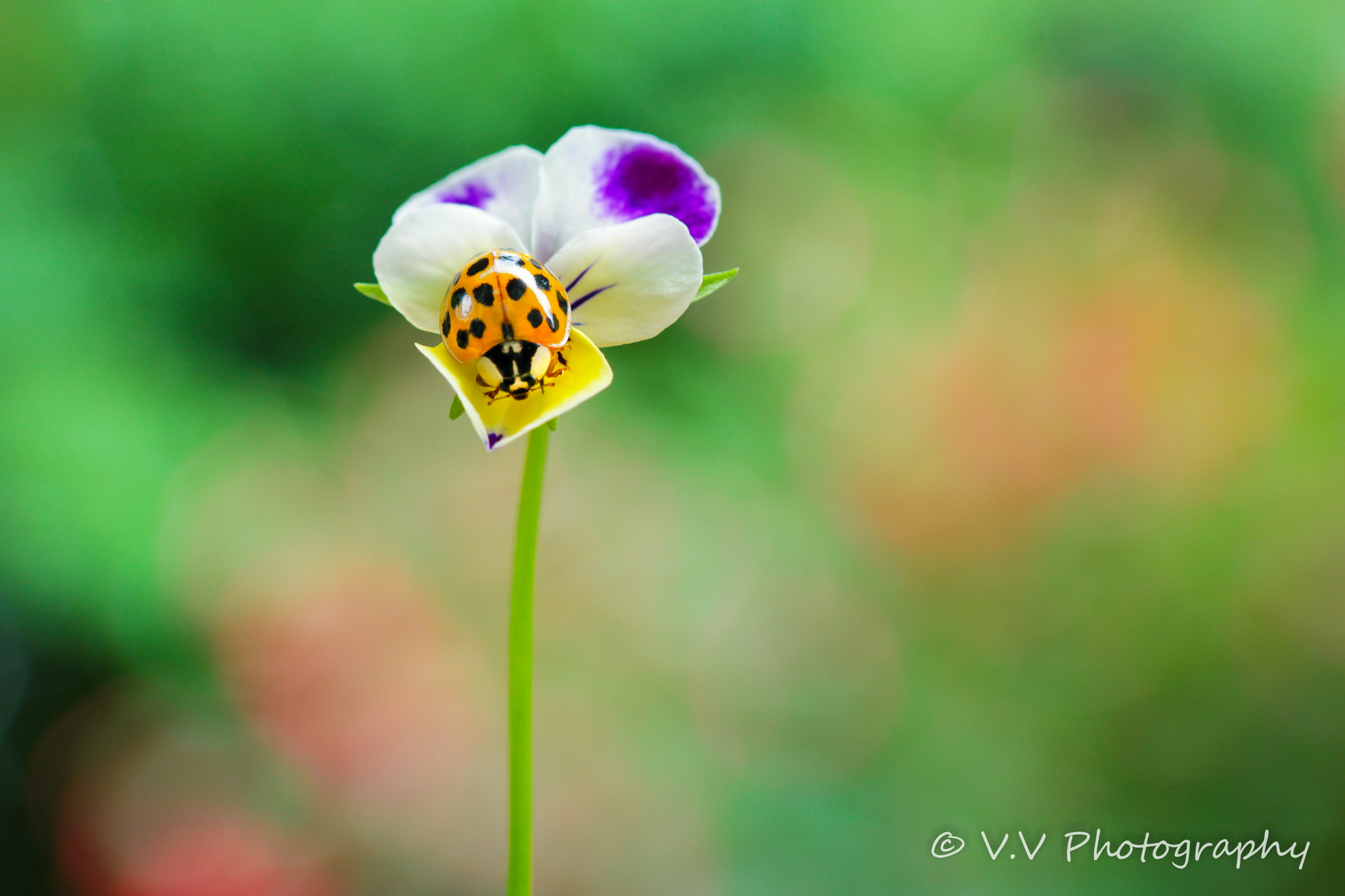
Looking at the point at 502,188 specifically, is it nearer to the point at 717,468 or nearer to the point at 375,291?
the point at 375,291

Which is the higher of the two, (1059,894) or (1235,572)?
(1235,572)

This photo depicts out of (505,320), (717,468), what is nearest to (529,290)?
(505,320)

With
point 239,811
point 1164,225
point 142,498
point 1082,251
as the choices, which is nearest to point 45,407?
point 142,498

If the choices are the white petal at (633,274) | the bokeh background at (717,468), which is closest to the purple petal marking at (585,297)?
the white petal at (633,274)

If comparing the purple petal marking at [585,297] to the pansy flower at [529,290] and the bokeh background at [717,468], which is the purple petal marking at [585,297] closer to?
the pansy flower at [529,290]

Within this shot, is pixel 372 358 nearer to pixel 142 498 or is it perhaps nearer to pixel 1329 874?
pixel 142 498

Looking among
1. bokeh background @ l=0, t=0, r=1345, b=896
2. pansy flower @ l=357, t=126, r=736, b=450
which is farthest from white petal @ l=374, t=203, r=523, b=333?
bokeh background @ l=0, t=0, r=1345, b=896
